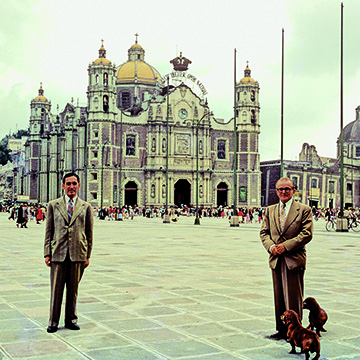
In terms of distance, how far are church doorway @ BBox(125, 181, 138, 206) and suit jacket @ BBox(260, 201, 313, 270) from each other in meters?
65.6

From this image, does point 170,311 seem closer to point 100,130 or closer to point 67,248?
point 67,248

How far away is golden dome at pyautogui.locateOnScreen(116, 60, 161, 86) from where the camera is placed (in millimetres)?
82312

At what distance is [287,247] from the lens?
6043mm

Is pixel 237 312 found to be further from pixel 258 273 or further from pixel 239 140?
pixel 239 140

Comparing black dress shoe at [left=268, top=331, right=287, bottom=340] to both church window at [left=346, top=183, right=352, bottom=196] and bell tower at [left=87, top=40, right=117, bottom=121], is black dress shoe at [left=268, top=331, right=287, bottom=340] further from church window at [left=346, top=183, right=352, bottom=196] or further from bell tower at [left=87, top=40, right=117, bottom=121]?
church window at [left=346, top=183, right=352, bottom=196]

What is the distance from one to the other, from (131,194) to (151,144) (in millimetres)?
6753

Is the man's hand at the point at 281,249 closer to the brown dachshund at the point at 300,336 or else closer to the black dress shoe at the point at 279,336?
the brown dachshund at the point at 300,336

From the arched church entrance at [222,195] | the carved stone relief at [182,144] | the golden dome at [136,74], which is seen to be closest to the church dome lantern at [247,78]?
the carved stone relief at [182,144]

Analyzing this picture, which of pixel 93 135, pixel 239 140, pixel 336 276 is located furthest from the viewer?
pixel 239 140

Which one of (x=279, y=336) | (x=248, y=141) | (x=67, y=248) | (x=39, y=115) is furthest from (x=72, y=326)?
(x=39, y=115)

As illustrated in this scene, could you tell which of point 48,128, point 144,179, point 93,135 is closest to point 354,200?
point 144,179

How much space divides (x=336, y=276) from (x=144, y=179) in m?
61.2

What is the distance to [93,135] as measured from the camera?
2736 inches

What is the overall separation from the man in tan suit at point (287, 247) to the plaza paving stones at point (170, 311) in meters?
0.44
